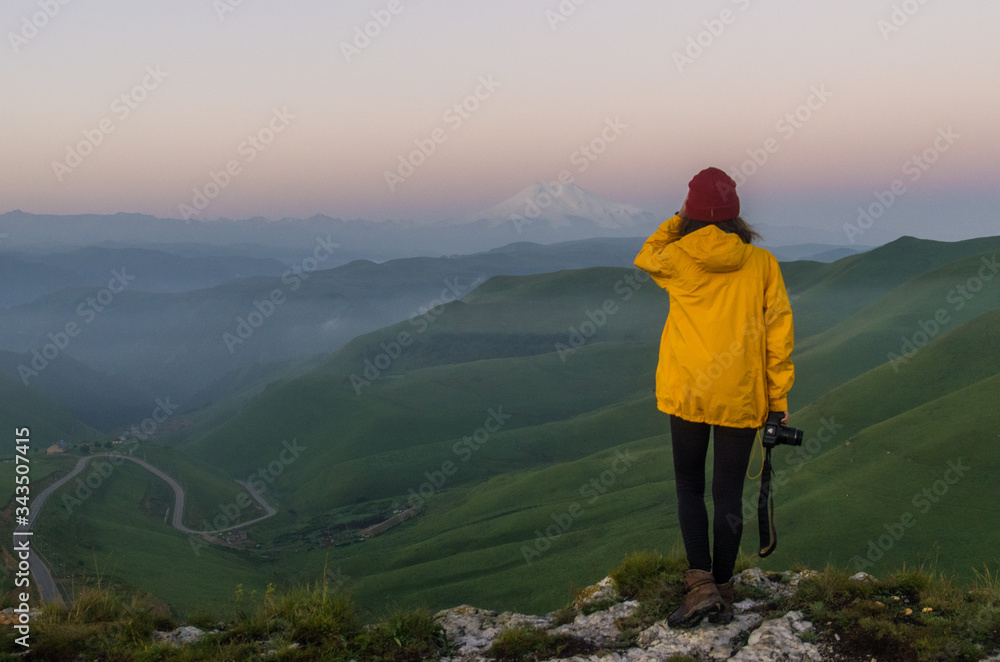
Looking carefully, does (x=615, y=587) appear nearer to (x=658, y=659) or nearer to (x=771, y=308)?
(x=658, y=659)

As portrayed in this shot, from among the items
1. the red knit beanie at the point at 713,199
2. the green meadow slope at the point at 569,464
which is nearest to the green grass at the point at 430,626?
the green meadow slope at the point at 569,464

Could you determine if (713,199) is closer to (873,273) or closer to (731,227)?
(731,227)

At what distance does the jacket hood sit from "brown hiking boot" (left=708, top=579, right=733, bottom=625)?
111 inches

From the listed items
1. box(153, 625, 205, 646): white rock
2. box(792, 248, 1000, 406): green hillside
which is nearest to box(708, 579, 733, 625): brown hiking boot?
box(153, 625, 205, 646): white rock

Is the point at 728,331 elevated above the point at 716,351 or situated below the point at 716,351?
above

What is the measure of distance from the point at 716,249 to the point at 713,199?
52cm

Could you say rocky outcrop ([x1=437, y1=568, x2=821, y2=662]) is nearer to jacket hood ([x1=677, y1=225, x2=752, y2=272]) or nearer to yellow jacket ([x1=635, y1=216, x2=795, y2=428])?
yellow jacket ([x1=635, y1=216, x2=795, y2=428])

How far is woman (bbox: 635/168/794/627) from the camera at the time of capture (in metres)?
5.11

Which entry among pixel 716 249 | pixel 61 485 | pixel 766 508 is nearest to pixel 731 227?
pixel 716 249

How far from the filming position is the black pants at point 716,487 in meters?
5.35

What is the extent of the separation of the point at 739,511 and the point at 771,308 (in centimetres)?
179

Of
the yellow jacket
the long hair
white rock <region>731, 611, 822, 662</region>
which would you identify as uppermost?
the long hair

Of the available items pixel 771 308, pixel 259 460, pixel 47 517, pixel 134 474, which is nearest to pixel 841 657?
pixel 771 308

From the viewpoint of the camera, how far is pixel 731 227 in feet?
17.6
